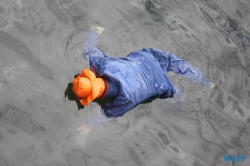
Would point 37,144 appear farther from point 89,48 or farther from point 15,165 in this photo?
point 89,48

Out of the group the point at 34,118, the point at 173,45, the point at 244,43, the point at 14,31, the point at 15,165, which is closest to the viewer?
the point at 15,165

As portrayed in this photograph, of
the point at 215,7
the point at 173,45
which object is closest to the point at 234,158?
the point at 173,45

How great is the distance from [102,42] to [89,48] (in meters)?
0.22

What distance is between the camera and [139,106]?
10.9 feet

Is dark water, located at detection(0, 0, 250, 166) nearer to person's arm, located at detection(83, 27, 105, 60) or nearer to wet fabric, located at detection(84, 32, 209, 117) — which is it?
person's arm, located at detection(83, 27, 105, 60)

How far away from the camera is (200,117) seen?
3.47 meters

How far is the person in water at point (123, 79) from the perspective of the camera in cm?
257

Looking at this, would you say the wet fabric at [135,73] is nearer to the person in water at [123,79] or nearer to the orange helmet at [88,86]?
the person in water at [123,79]

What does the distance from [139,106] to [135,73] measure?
60cm

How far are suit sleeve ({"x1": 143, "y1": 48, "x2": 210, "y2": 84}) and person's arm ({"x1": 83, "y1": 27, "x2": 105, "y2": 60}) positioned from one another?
1.62 feet

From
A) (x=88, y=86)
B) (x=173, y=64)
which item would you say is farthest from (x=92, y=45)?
(x=88, y=86)

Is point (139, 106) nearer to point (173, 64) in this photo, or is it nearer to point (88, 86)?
point (173, 64)

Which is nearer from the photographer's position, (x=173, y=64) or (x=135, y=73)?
(x=135, y=73)

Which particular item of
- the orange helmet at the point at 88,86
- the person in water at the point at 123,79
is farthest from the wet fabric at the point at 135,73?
the orange helmet at the point at 88,86
